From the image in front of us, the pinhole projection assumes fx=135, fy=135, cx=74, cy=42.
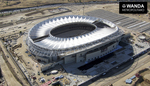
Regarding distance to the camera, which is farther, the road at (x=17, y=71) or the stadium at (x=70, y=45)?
the stadium at (x=70, y=45)

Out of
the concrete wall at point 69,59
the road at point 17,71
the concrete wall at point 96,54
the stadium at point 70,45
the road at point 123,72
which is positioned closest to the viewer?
the road at point 123,72

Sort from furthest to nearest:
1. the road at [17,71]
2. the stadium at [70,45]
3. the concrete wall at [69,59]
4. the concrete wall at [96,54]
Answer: the concrete wall at [96,54] < the concrete wall at [69,59] < the stadium at [70,45] < the road at [17,71]

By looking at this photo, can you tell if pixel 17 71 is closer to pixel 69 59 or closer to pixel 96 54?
pixel 69 59

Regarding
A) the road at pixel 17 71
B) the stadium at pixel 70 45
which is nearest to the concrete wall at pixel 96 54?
the stadium at pixel 70 45

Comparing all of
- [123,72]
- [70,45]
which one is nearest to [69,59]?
[70,45]

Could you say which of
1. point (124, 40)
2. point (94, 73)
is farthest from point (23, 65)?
point (124, 40)

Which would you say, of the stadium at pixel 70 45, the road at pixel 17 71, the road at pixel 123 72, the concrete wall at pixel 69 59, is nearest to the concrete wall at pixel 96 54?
the stadium at pixel 70 45

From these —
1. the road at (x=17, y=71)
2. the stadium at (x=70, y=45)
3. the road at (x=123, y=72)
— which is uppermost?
the stadium at (x=70, y=45)

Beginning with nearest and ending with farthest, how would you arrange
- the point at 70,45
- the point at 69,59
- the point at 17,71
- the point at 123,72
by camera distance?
1. the point at 123,72
2. the point at 70,45
3. the point at 17,71
4. the point at 69,59

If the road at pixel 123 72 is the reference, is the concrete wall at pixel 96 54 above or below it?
above

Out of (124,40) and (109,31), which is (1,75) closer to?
(109,31)

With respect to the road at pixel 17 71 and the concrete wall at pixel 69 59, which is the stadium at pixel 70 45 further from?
the road at pixel 17 71
